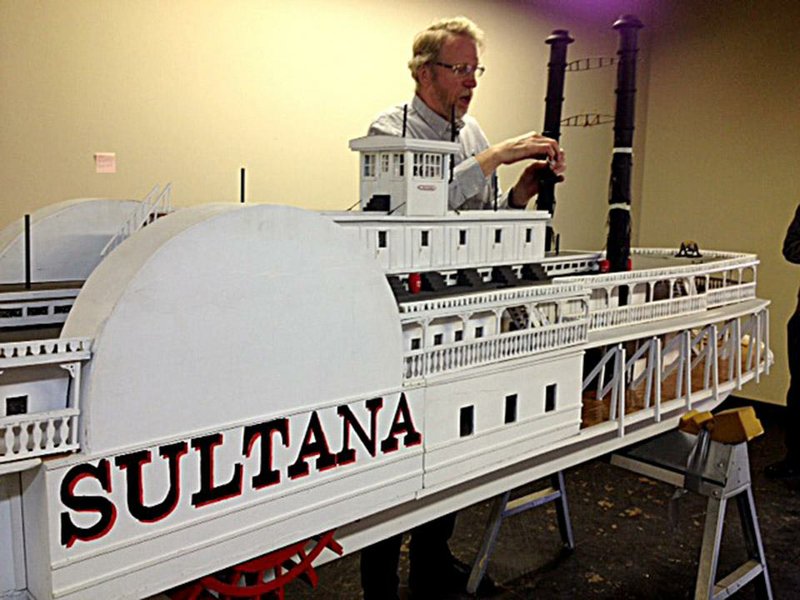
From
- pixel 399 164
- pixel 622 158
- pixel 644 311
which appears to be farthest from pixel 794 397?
pixel 399 164

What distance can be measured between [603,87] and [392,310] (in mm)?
8586

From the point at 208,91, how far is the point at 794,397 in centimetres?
662

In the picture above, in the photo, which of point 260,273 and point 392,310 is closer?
point 260,273

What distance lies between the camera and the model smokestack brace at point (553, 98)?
4.80 meters

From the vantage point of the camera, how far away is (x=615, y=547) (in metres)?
6.59

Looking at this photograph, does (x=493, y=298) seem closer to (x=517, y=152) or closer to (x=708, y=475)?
(x=517, y=152)

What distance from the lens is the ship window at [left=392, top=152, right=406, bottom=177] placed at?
343cm

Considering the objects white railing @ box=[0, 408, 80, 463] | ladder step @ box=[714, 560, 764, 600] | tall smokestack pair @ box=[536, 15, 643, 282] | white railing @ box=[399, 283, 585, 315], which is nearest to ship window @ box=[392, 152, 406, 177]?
white railing @ box=[399, 283, 585, 315]

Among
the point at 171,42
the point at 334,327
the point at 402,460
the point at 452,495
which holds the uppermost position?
the point at 171,42

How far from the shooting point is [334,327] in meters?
2.82

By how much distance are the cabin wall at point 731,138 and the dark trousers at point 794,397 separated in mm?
1975

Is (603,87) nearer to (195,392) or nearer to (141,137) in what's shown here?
(141,137)

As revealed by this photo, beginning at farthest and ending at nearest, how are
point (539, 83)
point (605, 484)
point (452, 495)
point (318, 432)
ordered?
point (539, 83), point (605, 484), point (452, 495), point (318, 432)

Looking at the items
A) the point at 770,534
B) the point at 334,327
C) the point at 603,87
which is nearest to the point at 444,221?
the point at 334,327
